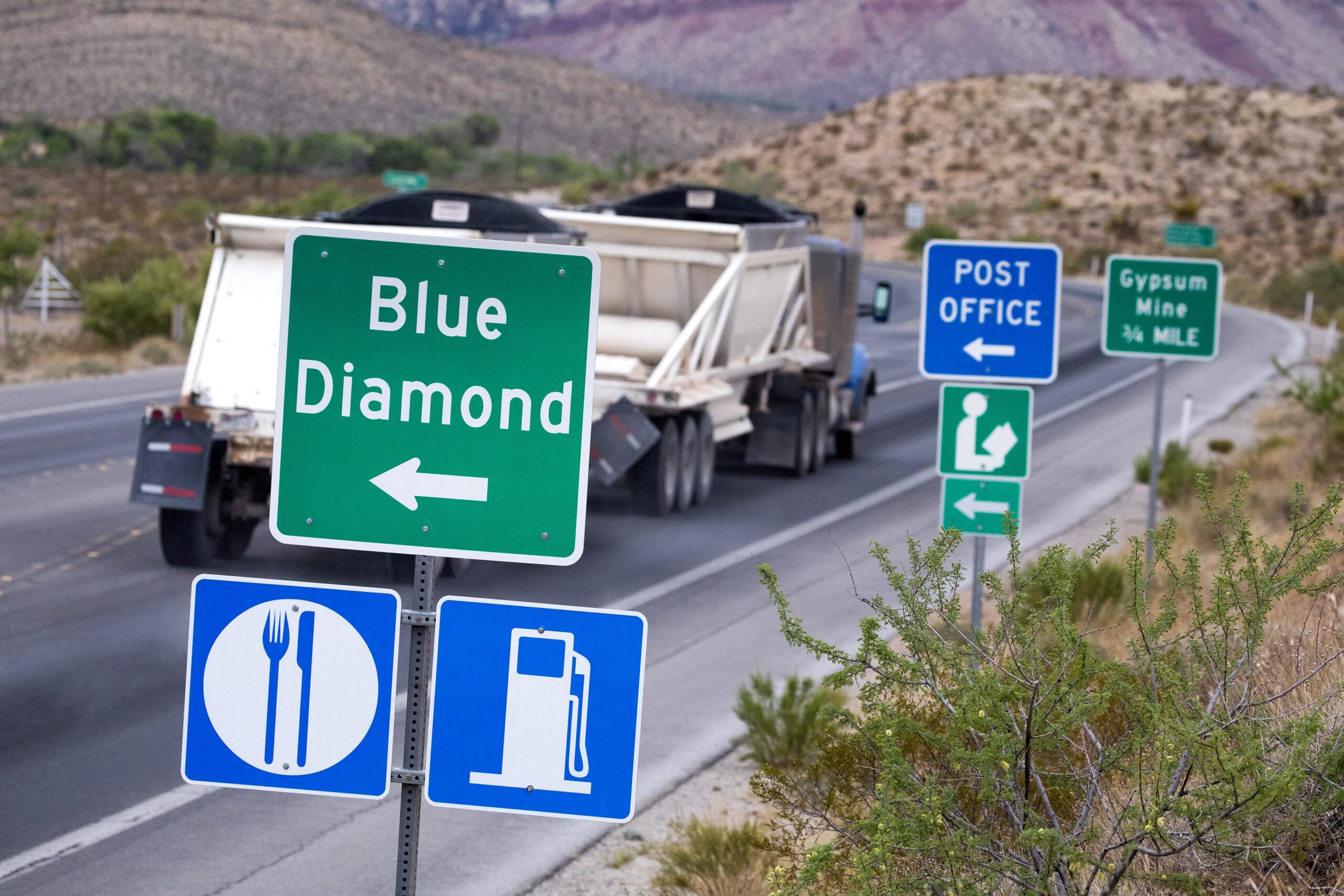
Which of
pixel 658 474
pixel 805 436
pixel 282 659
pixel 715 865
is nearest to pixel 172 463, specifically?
pixel 658 474

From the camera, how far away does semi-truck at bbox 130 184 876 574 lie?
12.1 meters

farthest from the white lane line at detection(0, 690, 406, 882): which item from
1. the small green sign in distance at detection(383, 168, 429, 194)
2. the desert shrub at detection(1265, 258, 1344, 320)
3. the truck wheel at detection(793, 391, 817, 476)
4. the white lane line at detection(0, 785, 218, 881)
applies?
the desert shrub at detection(1265, 258, 1344, 320)

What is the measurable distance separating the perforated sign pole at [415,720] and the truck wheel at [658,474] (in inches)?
467

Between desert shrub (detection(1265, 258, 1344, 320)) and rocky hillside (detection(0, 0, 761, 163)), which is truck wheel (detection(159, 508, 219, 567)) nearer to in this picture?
desert shrub (detection(1265, 258, 1344, 320))

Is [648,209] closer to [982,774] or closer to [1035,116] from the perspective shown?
[982,774]

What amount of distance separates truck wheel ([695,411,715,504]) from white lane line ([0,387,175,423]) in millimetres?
9509

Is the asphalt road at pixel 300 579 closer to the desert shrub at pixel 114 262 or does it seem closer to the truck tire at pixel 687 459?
the truck tire at pixel 687 459

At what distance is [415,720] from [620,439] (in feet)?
34.7

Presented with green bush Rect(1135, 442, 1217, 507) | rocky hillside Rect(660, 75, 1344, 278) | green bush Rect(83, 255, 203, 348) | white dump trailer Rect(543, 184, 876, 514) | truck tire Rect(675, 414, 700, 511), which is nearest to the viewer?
white dump trailer Rect(543, 184, 876, 514)

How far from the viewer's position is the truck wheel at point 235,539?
12742 millimetres

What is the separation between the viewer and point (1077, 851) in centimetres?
359

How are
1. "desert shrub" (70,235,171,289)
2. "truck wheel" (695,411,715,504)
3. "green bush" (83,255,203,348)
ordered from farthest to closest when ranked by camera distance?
"desert shrub" (70,235,171,289), "green bush" (83,255,203,348), "truck wheel" (695,411,715,504)

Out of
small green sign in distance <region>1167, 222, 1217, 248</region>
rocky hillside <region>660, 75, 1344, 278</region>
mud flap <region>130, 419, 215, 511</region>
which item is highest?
rocky hillside <region>660, 75, 1344, 278</region>

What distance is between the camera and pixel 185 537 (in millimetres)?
12219
